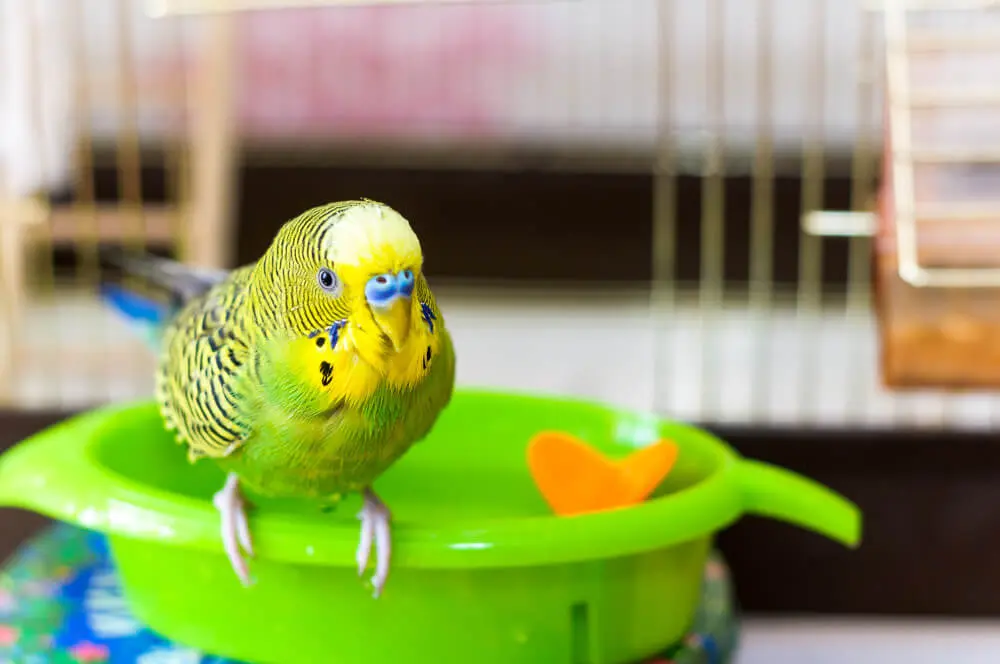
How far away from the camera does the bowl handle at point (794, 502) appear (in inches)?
26.0

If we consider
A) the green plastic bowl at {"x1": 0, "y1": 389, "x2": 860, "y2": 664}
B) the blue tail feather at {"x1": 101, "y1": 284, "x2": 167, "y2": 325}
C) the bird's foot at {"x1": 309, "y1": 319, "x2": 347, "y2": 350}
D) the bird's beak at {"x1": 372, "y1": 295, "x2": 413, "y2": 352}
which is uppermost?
the bird's beak at {"x1": 372, "y1": 295, "x2": 413, "y2": 352}

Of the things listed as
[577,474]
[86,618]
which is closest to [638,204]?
[577,474]

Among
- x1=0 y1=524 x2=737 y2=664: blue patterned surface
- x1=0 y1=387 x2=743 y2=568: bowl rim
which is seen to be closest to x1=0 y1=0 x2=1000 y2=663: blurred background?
x1=0 y1=524 x2=737 y2=664: blue patterned surface

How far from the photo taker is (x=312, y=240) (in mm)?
438

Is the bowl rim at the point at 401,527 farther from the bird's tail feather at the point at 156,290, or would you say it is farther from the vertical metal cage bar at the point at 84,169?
the vertical metal cage bar at the point at 84,169

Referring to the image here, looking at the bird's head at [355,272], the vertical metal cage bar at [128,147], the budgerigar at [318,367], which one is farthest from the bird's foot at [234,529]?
the vertical metal cage bar at [128,147]

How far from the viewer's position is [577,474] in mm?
720

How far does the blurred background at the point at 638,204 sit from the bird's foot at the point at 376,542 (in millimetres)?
384

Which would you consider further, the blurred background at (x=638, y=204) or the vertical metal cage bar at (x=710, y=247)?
the vertical metal cage bar at (x=710, y=247)

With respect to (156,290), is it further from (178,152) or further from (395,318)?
(178,152)

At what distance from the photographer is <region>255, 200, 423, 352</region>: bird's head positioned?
413mm

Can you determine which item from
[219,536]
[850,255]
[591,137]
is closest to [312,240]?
[219,536]

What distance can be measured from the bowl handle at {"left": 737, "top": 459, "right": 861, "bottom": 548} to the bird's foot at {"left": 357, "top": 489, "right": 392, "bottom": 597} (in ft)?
0.73

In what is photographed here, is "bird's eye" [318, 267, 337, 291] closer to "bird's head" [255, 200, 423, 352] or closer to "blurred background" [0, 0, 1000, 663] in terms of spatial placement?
"bird's head" [255, 200, 423, 352]
